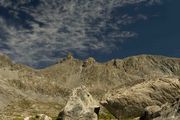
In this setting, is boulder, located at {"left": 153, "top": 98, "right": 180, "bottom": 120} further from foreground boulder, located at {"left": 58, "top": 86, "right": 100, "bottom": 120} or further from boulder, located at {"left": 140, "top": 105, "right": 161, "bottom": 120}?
foreground boulder, located at {"left": 58, "top": 86, "right": 100, "bottom": 120}

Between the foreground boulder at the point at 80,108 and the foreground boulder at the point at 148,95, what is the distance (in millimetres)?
2225

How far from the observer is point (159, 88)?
31.0 metres

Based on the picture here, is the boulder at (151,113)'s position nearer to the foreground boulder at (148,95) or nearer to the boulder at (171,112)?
the boulder at (171,112)

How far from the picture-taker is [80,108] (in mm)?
32875

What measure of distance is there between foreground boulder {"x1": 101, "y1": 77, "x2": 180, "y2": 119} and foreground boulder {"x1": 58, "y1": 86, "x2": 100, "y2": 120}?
87.6 inches

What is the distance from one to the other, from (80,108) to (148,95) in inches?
221

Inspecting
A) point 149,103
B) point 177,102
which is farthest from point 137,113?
point 177,102

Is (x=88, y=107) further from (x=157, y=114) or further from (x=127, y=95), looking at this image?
(x=157, y=114)

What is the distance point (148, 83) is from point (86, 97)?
547 centimetres

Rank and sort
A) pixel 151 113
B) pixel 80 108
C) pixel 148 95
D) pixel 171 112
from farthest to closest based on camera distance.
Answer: pixel 80 108
pixel 148 95
pixel 151 113
pixel 171 112

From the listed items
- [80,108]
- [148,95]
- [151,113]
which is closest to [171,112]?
[151,113]

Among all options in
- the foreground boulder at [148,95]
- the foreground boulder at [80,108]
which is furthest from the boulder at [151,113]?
the foreground boulder at [80,108]

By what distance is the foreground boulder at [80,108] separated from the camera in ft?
105

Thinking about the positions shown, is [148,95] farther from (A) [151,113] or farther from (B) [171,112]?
(B) [171,112]
